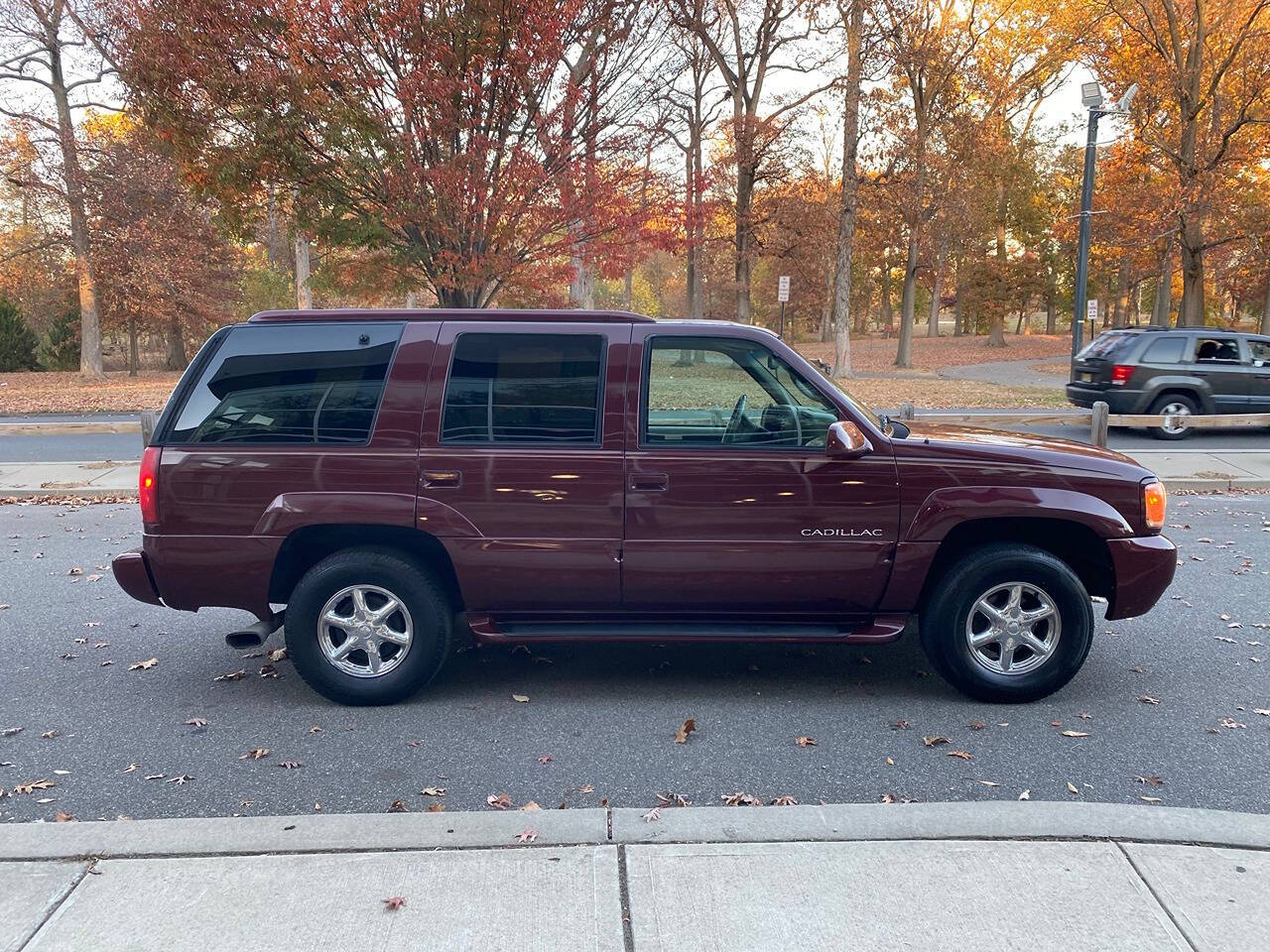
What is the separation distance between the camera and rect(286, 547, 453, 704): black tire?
14.6ft

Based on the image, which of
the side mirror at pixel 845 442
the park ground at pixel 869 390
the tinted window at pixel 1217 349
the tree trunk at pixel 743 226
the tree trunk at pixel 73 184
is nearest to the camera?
the side mirror at pixel 845 442

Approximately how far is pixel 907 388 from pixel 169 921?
22.4 meters

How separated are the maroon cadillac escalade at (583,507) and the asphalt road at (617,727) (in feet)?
1.22

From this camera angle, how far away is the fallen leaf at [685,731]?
418cm

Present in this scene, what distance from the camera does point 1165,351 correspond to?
14.6 m

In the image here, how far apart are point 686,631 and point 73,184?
28910 mm

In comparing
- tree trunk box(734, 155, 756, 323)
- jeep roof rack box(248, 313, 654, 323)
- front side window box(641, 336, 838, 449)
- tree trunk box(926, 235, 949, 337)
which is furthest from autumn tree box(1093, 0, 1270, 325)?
jeep roof rack box(248, 313, 654, 323)

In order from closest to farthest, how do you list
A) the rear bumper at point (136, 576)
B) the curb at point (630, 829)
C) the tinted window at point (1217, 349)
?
the curb at point (630, 829), the rear bumper at point (136, 576), the tinted window at point (1217, 349)

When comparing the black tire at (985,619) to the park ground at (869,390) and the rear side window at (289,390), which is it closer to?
the rear side window at (289,390)

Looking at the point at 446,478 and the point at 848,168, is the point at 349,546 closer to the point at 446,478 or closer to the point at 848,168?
the point at 446,478

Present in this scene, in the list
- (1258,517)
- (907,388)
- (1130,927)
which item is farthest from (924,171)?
(1130,927)

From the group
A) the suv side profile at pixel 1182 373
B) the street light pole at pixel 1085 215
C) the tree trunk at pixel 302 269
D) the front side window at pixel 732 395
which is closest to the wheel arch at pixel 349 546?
the front side window at pixel 732 395

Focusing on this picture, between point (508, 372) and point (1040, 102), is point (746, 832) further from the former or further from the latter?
point (1040, 102)

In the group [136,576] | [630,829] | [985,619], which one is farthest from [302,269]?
[630,829]
